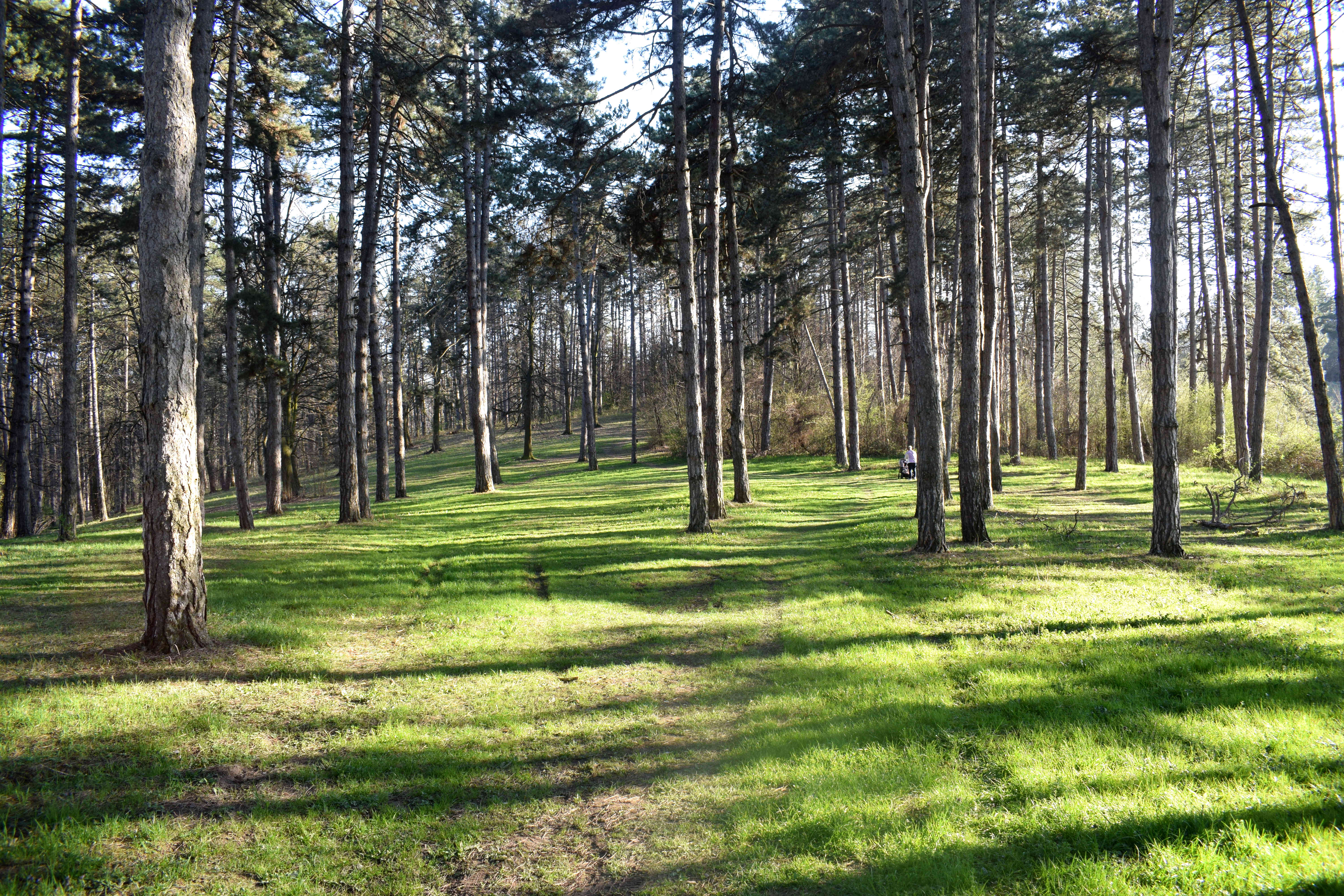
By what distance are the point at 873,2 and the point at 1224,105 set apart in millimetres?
15813

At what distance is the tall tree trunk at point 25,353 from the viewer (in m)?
18.3

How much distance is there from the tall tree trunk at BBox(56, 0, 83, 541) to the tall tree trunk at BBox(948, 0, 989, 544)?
64.3 ft

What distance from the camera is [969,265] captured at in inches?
500

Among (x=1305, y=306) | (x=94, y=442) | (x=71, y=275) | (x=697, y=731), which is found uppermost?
(x=71, y=275)

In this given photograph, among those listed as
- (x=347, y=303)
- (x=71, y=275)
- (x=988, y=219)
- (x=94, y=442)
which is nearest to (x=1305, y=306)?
(x=988, y=219)

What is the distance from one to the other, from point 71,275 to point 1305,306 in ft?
88.7

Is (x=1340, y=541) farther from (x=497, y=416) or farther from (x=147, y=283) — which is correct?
(x=497, y=416)

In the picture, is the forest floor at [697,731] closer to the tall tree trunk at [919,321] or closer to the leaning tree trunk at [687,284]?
the tall tree trunk at [919,321]

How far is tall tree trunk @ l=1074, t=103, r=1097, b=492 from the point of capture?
65.4ft

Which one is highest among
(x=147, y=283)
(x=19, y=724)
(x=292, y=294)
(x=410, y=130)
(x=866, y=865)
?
(x=410, y=130)

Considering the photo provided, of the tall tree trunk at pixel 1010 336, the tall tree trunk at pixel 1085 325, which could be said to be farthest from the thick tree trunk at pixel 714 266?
the tall tree trunk at pixel 1010 336

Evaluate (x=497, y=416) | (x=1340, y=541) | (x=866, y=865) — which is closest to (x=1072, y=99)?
(x=1340, y=541)

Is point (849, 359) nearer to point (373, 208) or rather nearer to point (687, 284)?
point (687, 284)

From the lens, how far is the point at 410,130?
71.9 feet
